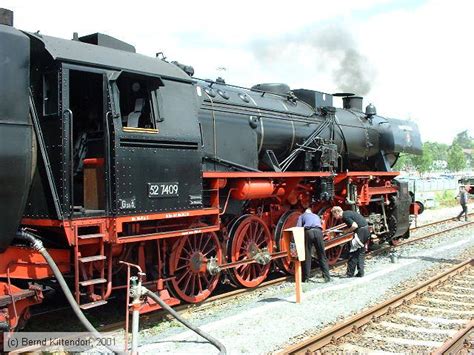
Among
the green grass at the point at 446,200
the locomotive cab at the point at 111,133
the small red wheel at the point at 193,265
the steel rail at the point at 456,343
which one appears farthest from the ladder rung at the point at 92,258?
the green grass at the point at 446,200

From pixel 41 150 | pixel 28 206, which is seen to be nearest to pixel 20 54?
pixel 41 150

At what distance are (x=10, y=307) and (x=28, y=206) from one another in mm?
1180

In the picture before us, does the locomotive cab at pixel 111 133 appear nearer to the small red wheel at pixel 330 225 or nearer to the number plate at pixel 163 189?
the number plate at pixel 163 189

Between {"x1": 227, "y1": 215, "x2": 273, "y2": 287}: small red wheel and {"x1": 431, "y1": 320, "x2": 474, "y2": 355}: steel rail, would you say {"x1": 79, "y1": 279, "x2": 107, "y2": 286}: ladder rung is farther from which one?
{"x1": 431, "y1": 320, "x2": 474, "y2": 355}: steel rail

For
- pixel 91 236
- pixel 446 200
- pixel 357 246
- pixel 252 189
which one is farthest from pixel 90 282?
pixel 446 200

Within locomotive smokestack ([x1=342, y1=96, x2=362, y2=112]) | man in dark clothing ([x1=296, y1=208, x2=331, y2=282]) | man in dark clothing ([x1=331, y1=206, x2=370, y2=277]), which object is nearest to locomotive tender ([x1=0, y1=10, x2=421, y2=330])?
man in dark clothing ([x1=296, y1=208, x2=331, y2=282])

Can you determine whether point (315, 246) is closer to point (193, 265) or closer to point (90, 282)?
point (193, 265)

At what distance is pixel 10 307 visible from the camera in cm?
509

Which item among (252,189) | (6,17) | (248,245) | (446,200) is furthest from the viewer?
(446,200)

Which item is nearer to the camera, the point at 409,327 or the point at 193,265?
the point at 409,327

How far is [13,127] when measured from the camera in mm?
4980

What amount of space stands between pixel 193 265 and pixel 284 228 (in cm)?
278

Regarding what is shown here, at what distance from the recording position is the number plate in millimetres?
6164

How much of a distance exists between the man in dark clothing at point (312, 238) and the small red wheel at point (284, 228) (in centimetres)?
22
